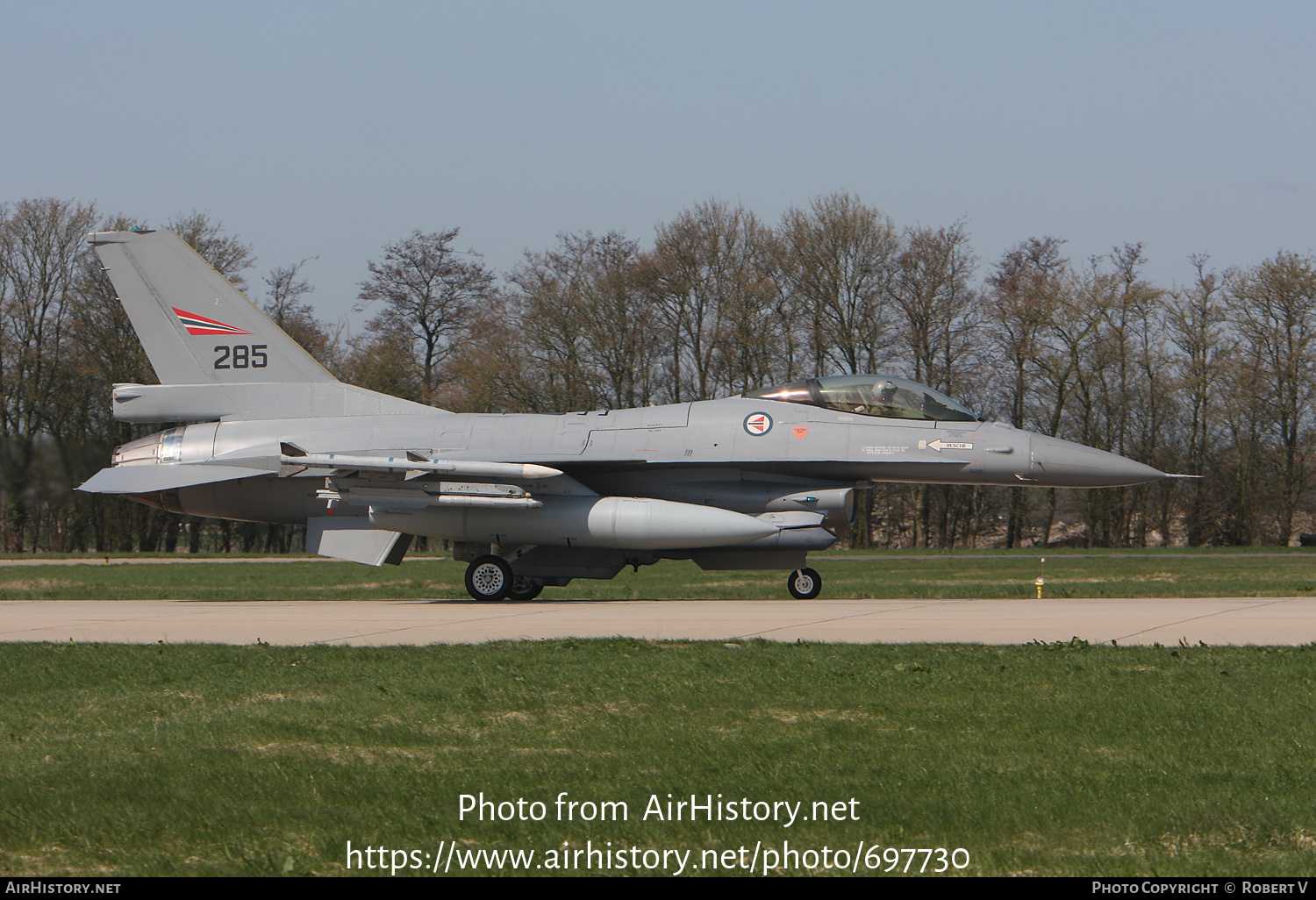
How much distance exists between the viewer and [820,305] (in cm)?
4678

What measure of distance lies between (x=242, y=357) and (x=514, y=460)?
15.5ft

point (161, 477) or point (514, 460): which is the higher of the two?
point (514, 460)

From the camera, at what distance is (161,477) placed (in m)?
17.2

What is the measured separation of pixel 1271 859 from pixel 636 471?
13.0 m

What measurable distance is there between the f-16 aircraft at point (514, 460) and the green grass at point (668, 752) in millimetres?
6440

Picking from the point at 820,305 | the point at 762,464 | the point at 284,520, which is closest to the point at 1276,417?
the point at 820,305

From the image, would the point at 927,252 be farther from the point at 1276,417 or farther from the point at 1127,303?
the point at 1276,417

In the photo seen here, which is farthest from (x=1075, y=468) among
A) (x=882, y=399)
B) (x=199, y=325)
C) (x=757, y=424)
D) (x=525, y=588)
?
(x=199, y=325)

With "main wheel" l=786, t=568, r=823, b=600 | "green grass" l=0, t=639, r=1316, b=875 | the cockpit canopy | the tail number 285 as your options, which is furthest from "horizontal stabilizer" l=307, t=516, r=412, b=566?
"green grass" l=0, t=639, r=1316, b=875

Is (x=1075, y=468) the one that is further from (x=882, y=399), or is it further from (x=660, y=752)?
(x=660, y=752)

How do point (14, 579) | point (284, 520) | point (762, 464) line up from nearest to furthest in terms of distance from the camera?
point (762, 464) → point (284, 520) → point (14, 579)

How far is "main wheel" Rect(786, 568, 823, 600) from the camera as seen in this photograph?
16.8 meters

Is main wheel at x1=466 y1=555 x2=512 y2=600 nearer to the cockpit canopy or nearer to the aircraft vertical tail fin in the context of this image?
the aircraft vertical tail fin

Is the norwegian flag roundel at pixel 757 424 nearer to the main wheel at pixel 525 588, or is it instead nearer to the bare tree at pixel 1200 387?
the main wheel at pixel 525 588
